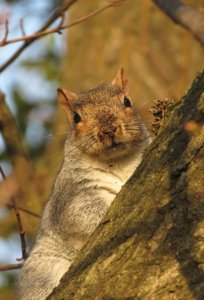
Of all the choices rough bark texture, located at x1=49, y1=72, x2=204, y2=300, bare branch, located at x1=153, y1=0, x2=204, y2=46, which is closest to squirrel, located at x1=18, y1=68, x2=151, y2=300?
bare branch, located at x1=153, y1=0, x2=204, y2=46

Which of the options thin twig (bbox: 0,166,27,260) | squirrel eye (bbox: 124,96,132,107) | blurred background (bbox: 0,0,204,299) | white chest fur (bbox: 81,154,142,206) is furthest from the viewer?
blurred background (bbox: 0,0,204,299)

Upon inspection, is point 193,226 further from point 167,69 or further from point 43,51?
point 43,51

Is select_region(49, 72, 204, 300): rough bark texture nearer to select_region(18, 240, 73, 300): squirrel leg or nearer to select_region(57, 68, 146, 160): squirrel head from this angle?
select_region(18, 240, 73, 300): squirrel leg

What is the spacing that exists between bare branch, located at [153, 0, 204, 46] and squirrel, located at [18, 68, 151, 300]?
54cm

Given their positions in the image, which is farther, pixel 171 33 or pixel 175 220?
pixel 171 33

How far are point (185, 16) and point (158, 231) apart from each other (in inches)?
84.3

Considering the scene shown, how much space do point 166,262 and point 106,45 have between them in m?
6.45

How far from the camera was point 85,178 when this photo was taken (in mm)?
4250

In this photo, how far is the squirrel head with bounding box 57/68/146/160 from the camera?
158 inches

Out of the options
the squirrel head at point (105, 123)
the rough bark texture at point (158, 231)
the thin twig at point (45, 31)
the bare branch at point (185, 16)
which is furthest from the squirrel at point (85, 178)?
the rough bark texture at point (158, 231)

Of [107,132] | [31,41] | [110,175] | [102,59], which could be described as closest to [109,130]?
[107,132]

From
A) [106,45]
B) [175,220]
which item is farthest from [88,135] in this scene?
[106,45]

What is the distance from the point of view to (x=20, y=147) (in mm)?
5762

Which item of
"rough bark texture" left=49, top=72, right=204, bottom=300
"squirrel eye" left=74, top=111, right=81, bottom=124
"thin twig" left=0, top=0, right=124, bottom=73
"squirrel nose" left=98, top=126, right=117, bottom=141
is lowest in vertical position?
"rough bark texture" left=49, top=72, right=204, bottom=300
